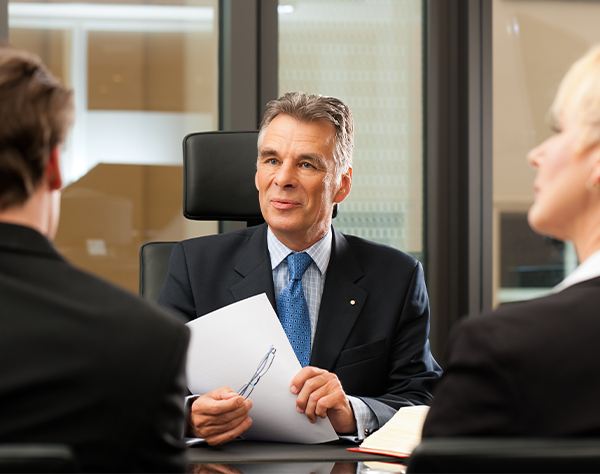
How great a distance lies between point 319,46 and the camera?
2799 millimetres

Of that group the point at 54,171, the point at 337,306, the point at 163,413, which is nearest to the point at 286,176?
the point at 337,306

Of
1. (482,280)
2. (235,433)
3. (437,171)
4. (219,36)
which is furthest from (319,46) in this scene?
(235,433)

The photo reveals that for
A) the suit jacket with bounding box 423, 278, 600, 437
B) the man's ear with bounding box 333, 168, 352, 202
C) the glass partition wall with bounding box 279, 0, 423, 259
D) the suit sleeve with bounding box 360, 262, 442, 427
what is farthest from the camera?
the glass partition wall with bounding box 279, 0, 423, 259

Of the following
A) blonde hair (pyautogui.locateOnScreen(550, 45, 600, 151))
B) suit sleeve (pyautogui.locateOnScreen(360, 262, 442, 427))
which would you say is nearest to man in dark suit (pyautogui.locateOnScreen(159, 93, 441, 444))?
suit sleeve (pyautogui.locateOnScreen(360, 262, 442, 427))

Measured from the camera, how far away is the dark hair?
688 mm

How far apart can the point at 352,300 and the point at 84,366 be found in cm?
107

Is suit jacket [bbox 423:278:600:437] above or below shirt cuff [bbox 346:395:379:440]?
above

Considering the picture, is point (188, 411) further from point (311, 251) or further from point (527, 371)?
point (527, 371)

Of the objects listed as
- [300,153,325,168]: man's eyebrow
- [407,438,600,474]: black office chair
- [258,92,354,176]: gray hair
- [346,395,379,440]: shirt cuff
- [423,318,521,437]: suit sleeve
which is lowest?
[346,395,379,440]: shirt cuff

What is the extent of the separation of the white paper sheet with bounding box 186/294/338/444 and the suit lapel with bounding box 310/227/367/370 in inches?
14.2

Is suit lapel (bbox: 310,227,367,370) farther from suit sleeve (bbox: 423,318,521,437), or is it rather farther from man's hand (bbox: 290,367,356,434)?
suit sleeve (bbox: 423,318,521,437)

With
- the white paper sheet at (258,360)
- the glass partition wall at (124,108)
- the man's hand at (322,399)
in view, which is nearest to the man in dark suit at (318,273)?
the man's hand at (322,399)

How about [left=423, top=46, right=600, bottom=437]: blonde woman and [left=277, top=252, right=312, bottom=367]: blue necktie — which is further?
[left=277, top=252, right=312, bottom=367]: blue necktie

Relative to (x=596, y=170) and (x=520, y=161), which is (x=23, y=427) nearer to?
(x=596, y=170)
